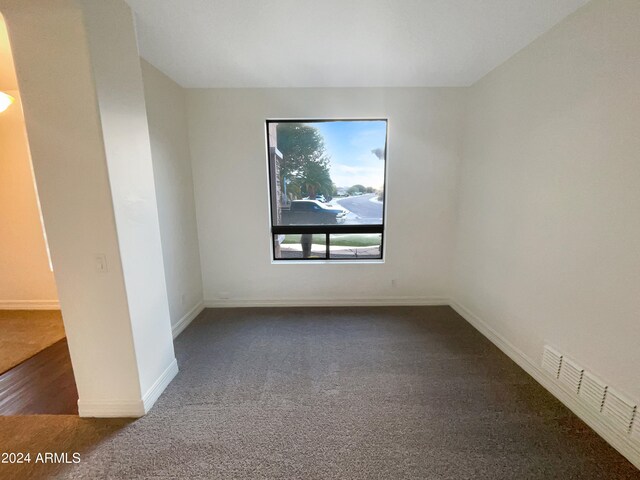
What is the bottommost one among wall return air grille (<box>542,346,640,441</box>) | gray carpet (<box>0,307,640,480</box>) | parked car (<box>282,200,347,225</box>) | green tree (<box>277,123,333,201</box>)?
gray carpet (<box>0,307,640,480</box>)

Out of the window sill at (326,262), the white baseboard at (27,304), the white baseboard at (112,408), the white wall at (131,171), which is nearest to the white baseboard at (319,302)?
the window sill at (326,262)

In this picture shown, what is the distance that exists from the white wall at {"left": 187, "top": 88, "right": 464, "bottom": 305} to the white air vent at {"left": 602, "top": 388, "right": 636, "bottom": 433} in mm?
1834

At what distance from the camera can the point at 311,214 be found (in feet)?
10.7

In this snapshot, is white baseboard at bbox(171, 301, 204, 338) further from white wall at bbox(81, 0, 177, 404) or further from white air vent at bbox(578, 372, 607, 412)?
white air vent at bbox(578, 372, 607, 412)

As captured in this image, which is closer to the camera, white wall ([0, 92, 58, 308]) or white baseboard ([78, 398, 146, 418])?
white baseboard ([78, 398, 146, 418])

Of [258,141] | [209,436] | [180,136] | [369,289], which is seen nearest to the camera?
[209,436]

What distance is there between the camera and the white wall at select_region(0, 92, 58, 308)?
116 inches

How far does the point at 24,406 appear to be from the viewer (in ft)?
5.82

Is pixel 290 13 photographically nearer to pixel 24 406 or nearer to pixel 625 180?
pixel 625 180

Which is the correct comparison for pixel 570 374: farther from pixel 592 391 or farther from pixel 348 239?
pixel 348 239

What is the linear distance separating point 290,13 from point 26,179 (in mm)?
3660

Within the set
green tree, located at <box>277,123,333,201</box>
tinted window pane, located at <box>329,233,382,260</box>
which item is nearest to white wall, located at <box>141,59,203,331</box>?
green tree, located at <box>277,123,333,201</box>

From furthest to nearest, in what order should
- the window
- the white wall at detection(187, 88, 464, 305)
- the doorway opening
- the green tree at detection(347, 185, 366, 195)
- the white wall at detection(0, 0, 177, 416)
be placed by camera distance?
the green tree at detection(347, 185, 366, 195) < the window < the white wall at detection(187, 88, 464, 305) < the doorway opening < the white wall at detection(0, 0, 177, 416)

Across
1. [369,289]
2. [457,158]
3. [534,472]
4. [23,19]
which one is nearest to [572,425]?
[534,472]
